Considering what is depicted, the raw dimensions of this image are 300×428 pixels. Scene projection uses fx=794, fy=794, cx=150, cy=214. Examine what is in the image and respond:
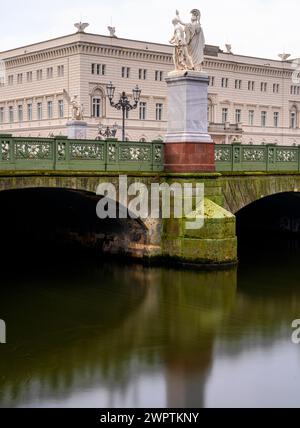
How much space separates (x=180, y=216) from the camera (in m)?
24.2

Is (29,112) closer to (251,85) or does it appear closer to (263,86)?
(251,85)

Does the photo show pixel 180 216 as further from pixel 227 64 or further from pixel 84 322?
pixel 227 64

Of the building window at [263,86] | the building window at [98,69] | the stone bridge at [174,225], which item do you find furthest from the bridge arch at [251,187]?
the building window at [263,86]

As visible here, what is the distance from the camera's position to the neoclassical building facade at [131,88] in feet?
241

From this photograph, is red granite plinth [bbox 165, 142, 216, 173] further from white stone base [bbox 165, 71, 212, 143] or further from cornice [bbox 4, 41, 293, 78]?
cornice [bbox 4, 41, 293, 78]

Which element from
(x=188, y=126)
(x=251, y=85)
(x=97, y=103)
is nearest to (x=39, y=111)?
(x=97, y=103)

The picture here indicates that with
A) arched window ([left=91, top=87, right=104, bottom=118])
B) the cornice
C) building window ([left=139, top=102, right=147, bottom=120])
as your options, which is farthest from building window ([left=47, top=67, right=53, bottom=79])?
building window ([left=139, top=102, right=147, bottom=120])

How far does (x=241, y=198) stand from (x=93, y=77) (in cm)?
4880

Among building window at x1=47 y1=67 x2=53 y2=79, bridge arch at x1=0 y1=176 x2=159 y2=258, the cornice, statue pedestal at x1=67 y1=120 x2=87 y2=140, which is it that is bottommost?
bridge arch at x1=0 y1=176 x2=159 y2=258

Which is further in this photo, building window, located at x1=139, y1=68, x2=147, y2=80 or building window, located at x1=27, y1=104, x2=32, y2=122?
building window, located at x1=27, y1=104, x2=32, y2=122

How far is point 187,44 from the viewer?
24.5 m

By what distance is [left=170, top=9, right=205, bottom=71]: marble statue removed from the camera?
80.5ft

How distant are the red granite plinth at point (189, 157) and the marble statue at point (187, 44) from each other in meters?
2.44
